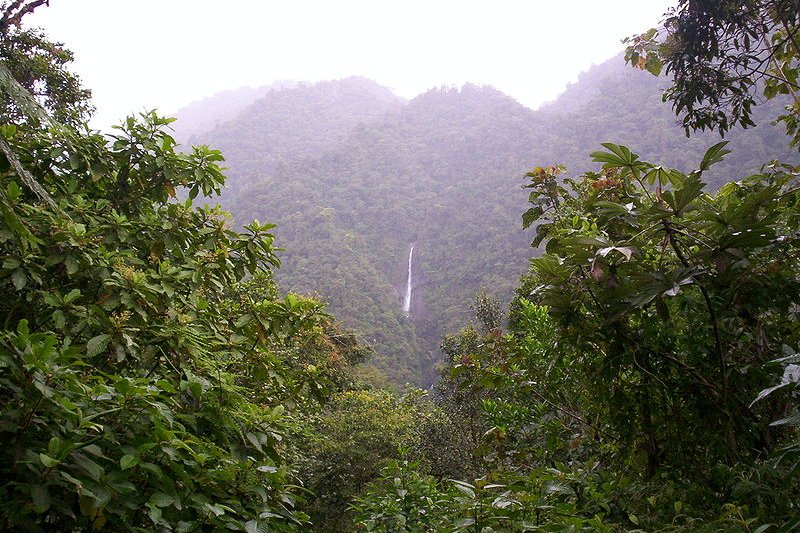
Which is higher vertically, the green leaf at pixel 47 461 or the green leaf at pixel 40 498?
the green leaf at pixel 47 461

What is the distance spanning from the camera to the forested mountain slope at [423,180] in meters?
27.6

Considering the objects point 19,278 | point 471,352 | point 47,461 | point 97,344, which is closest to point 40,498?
point 47,461

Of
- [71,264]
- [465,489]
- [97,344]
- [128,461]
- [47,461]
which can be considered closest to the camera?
[47,461]

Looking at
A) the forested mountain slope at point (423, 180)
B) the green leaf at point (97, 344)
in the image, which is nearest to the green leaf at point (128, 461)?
the green leaf at point (97, 344)

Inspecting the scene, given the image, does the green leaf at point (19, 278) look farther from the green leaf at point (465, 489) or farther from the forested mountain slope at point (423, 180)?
the forested mountain slope at point (423, 180)

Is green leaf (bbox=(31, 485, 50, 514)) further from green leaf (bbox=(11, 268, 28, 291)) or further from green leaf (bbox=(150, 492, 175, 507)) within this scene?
green leaf (bbox=(11, 268, 28, 291))

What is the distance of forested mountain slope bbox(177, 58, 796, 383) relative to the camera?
90.4ft

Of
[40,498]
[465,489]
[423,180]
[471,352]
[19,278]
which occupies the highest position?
[423,180]

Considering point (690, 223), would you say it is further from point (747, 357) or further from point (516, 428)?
point (516, 428)

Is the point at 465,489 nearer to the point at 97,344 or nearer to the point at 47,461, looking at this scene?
the point at 47,461

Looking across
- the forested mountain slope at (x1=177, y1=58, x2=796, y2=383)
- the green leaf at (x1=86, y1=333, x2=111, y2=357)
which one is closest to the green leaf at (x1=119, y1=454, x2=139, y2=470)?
the green leaf at (x1=86, y1=333, x2=111, y2=357)

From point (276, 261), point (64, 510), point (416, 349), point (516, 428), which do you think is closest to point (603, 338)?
point (516, 428)

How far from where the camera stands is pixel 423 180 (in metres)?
46.4

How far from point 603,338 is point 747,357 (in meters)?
0.41
